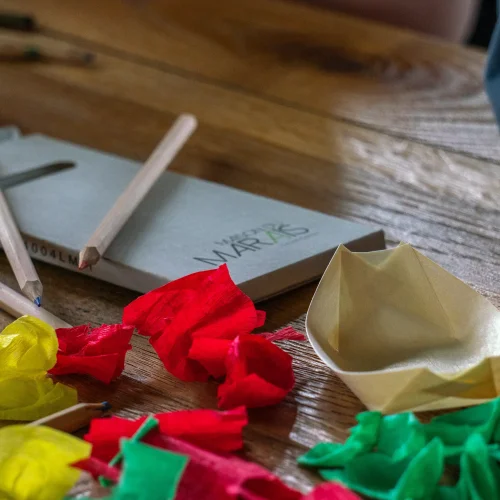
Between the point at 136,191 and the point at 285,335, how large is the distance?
17 cm

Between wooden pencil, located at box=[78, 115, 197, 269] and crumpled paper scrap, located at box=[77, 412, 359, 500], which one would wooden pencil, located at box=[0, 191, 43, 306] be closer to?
wooden pencil, located at box=[78, 115, 197, 269]

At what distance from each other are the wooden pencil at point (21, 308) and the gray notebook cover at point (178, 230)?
0.05m

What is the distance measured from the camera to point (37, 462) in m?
0.35

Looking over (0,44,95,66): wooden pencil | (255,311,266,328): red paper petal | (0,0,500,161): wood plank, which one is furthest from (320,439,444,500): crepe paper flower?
(0,44,95,66): wooden pencil

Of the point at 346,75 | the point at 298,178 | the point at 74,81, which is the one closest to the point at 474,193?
the point at 298,178

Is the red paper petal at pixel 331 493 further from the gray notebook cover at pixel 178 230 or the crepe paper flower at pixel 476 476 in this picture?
the gray notebook cover at pixel 178 230

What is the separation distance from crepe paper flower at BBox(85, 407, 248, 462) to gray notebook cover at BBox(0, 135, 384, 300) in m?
0.11

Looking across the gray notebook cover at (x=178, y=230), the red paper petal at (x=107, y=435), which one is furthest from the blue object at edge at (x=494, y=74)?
the red paper petal at (x=107, y=435)

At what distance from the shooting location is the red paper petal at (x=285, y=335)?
1.45 feet

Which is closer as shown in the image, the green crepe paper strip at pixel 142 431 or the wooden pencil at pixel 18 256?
the green crepe paper strip at pixel 142 431

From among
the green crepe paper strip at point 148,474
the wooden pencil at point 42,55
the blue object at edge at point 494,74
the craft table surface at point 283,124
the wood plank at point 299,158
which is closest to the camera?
the green crepe paper strip at point 148,474

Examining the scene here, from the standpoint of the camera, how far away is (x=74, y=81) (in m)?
0.80

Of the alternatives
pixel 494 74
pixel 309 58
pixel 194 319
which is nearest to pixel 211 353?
pixel 194 319

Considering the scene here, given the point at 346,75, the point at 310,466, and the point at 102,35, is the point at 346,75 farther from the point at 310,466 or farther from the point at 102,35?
the point at 310,466
